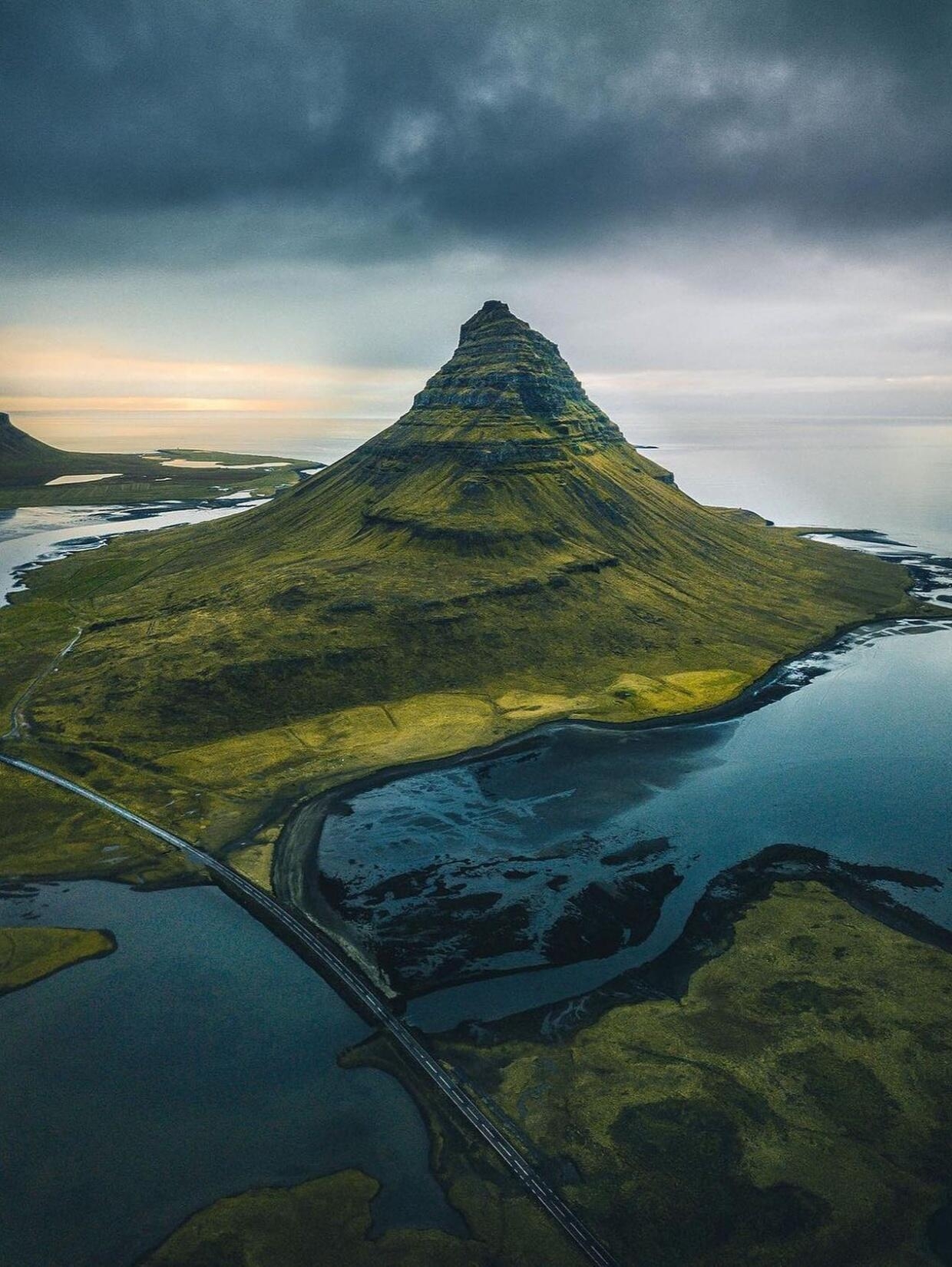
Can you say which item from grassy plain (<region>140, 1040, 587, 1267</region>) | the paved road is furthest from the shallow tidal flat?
grassy plain (<region>140, 1040, 587, 1267</region>)

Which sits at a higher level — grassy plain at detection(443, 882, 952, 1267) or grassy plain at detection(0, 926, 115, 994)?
grassy plain at detection(443, 882, 952, 1267)

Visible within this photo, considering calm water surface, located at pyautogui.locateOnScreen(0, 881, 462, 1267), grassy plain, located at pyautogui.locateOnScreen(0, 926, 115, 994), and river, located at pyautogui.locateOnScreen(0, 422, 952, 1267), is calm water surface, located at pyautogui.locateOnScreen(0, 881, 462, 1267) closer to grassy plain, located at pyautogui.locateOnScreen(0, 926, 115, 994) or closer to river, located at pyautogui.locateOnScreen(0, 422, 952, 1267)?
river, located at pyautogui.locateOnScreen(0, 422, 952, 1267)

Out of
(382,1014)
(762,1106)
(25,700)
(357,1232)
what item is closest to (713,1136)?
(762,1106)

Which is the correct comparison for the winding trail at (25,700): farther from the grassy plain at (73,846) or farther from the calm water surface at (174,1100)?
the calm water surface at (174,1100)

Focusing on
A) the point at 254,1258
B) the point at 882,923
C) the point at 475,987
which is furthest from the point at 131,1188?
the point at 882,923

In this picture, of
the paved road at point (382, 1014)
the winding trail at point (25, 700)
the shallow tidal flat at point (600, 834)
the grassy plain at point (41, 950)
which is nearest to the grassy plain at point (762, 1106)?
the paved road at point (382, 1014)

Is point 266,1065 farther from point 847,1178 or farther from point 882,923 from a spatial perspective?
point 882,923
